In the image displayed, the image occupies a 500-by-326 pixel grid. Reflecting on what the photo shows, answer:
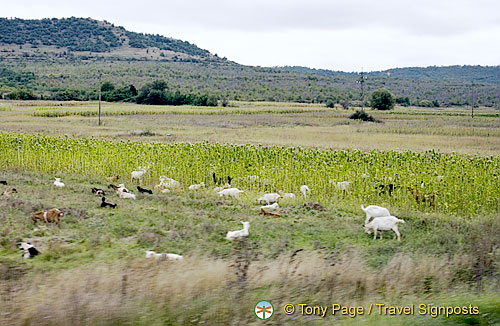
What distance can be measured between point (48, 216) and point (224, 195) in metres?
5.42

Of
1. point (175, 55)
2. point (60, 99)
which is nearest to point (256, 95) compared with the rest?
point (60, 99)

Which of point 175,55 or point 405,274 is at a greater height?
point 175,55

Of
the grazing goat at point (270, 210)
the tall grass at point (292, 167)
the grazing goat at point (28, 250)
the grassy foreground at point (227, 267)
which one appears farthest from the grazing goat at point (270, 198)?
the grazing goat at point (28, 250)

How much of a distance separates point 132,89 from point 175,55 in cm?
10095

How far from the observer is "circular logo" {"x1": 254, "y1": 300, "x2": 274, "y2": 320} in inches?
207

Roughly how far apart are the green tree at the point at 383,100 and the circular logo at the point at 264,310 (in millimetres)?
82620

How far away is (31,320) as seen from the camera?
16.4 feet

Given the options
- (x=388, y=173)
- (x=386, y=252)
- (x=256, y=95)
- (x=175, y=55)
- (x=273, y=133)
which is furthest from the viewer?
(x=175, y=55)

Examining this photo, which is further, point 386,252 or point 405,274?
point 386,252

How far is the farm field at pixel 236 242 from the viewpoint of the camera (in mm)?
5477

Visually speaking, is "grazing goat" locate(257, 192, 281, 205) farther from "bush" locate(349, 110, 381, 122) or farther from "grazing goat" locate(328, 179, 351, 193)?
"bush" locate(349, 110, 381, 122)

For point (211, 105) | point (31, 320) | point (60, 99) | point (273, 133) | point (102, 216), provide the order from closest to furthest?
1. point (31, 320)
2. point (102, 216)
3. point (273, 133)
4. point (211, 105)
5. point (60, 99)

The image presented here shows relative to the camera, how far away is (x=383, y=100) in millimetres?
85125

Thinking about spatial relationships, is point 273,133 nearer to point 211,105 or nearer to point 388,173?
point 388,173
